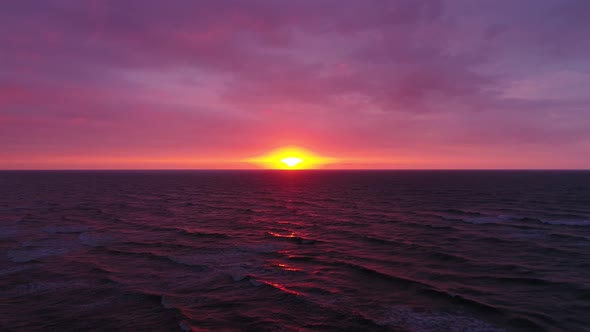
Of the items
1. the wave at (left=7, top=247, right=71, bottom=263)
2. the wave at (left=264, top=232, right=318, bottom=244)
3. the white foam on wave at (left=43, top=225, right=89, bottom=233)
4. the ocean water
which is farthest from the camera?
the white foam on wave at (left=43, top=225, right=89, bottom=233)

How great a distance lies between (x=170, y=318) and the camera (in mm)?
18219

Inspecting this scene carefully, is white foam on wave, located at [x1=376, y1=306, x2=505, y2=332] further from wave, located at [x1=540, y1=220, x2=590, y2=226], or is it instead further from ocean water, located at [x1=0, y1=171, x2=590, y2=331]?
wave, located at [x1=540, y1=220, x2=590, y2=226]

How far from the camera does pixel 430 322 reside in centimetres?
1736

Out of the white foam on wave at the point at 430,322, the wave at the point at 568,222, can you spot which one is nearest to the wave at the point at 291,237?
the white foam on wave at the point at 430,322

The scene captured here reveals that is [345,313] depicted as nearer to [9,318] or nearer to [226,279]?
[226,279]

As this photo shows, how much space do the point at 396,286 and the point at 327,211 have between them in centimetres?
4093

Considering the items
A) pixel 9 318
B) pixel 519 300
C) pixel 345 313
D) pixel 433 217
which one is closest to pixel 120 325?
pixel 9 318

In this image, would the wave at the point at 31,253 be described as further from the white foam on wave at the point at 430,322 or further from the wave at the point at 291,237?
the white foam on wave at the point at 430,322

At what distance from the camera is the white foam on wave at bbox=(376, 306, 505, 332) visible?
16719 mm

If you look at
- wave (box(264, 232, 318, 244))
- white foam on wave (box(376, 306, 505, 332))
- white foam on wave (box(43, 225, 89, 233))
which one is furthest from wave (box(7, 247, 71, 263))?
white foam on wave (box(376, 306, 505, 332))

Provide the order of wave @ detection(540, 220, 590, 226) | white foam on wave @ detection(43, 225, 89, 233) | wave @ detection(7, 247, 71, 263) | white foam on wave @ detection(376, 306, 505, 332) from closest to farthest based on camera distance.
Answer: white foam on wave @ detection(376, 306, 505, 332) → wave @ detection(7, 247, 71, 263) → white foam on wave @ detection(43, 225, 89, 233) → wave @ detection(540, 220, 590, 226)

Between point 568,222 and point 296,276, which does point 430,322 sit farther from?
point 568,222

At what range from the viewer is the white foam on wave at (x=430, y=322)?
1672 centimetres

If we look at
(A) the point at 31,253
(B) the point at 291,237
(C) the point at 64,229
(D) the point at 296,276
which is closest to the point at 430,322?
(D) the point at 296,276
